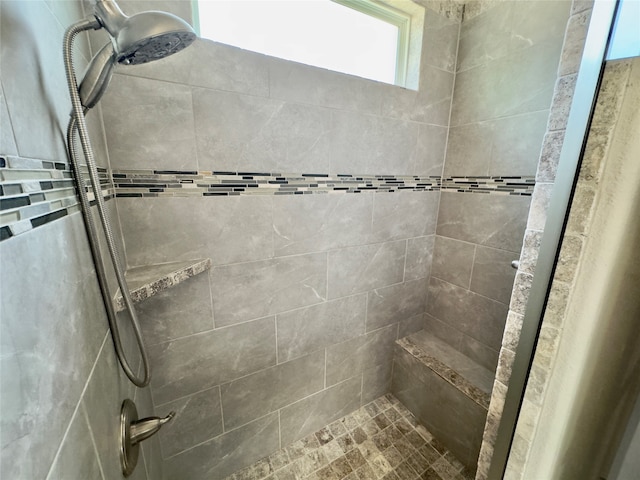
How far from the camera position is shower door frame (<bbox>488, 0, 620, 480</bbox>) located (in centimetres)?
49

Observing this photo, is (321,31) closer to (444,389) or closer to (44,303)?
(44,303)

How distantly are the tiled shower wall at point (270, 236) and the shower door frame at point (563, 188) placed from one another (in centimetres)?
86

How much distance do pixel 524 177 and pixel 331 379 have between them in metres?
1.55

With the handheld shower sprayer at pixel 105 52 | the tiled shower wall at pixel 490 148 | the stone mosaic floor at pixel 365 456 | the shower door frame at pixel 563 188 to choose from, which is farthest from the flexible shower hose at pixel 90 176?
the tiled shower wall at pixel 490 148

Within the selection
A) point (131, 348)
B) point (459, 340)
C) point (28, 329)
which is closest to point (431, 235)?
point (459, 340)

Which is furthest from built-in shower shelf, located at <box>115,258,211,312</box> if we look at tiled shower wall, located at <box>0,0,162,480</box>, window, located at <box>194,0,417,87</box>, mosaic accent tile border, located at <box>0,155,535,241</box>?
window, located at <box>194,0,417,87</box>

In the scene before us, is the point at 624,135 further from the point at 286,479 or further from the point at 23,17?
the point at 286,479

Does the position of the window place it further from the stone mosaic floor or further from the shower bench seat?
the stone mosaic floor

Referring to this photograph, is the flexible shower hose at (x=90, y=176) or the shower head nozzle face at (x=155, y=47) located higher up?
the shower head nozzle face at (x=155, y=47)

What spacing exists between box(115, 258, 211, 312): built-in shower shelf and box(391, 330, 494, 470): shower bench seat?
1.42 m

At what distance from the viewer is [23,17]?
41 cm

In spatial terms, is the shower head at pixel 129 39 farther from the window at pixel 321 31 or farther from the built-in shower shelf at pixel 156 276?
the window at pixel 321 31

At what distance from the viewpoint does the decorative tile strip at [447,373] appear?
1.32m

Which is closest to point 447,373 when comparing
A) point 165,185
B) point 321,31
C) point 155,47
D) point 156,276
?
point 156,276
